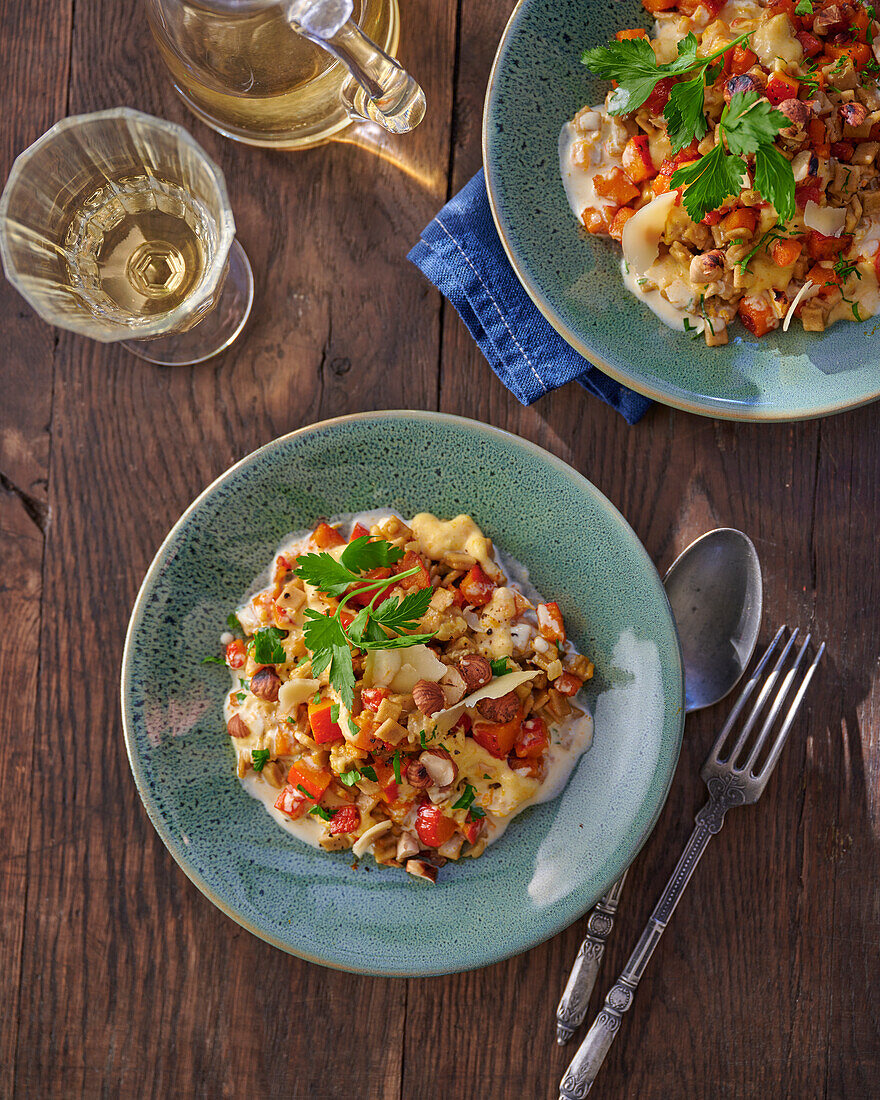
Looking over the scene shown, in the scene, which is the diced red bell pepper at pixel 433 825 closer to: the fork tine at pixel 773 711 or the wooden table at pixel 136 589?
the wooden table at pixel 136 589

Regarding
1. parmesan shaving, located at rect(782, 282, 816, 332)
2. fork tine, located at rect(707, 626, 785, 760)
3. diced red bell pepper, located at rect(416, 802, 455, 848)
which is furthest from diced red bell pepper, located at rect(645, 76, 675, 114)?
diced red bell pepper, located at rect(416, 802, 455, 848)

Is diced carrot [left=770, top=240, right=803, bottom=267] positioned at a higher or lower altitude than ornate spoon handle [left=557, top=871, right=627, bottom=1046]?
higher

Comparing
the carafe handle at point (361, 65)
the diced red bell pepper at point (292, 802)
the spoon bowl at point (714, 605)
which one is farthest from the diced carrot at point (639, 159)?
the diced red bell pepper at point (292, 802)

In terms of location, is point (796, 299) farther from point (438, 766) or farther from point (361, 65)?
point (438, 766)

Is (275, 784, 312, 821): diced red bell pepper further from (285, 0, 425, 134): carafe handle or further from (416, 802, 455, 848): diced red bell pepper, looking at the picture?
(285, 0, 425, 134): carafe handle

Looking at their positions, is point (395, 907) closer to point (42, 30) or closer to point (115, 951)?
point (115, 951)

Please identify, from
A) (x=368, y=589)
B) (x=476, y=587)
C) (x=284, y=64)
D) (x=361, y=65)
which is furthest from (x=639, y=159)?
(x=368, y=589)
